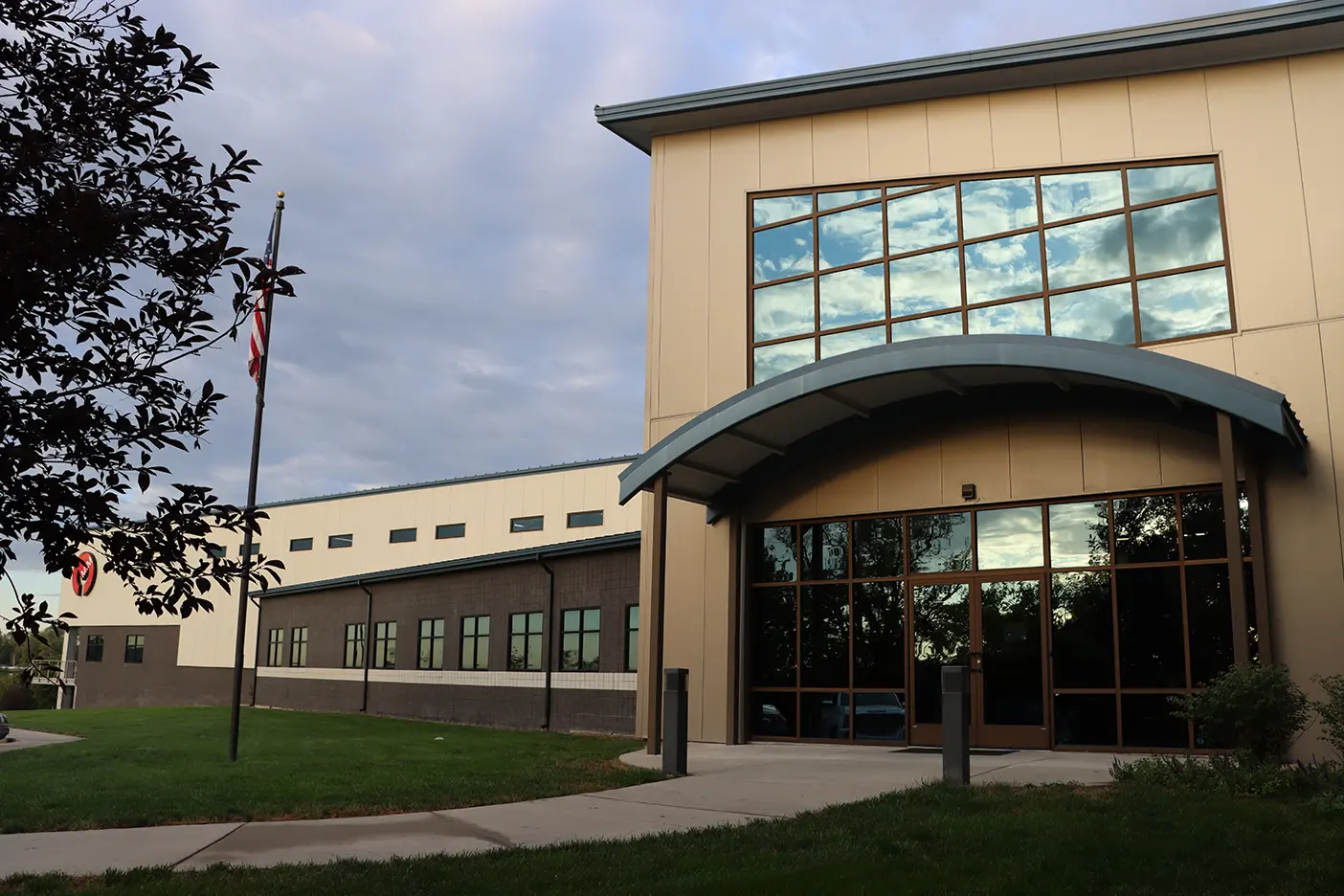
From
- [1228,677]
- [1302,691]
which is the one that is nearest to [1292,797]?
[1228,677]

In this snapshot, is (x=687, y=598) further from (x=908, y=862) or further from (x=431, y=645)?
(x=431, y=645)

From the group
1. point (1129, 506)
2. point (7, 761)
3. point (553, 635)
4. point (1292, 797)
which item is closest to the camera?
point (1292, 797)

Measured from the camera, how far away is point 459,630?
2916cm

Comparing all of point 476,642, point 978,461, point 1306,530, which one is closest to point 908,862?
point 1306,530

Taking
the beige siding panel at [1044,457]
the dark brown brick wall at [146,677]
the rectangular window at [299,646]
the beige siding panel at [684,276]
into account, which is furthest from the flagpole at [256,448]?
the dark brown brick wall at [146,677]

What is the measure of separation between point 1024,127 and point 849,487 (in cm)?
615

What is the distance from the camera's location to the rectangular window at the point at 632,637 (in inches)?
908

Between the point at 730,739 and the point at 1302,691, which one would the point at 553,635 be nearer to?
the point at 730,739

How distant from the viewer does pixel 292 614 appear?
126ft

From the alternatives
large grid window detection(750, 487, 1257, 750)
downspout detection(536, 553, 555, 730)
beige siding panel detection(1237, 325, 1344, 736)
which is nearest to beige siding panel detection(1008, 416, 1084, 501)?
large grid window detection(750, 487, 1257, 750)

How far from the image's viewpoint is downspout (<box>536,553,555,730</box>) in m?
25.1

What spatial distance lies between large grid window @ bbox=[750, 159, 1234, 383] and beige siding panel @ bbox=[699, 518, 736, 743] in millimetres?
3021

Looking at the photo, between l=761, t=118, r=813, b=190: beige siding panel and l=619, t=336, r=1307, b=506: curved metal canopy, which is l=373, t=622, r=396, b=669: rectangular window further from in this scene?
l=761, t=118, r=813, b=190: beige siding panel

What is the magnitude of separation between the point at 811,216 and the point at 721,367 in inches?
117
